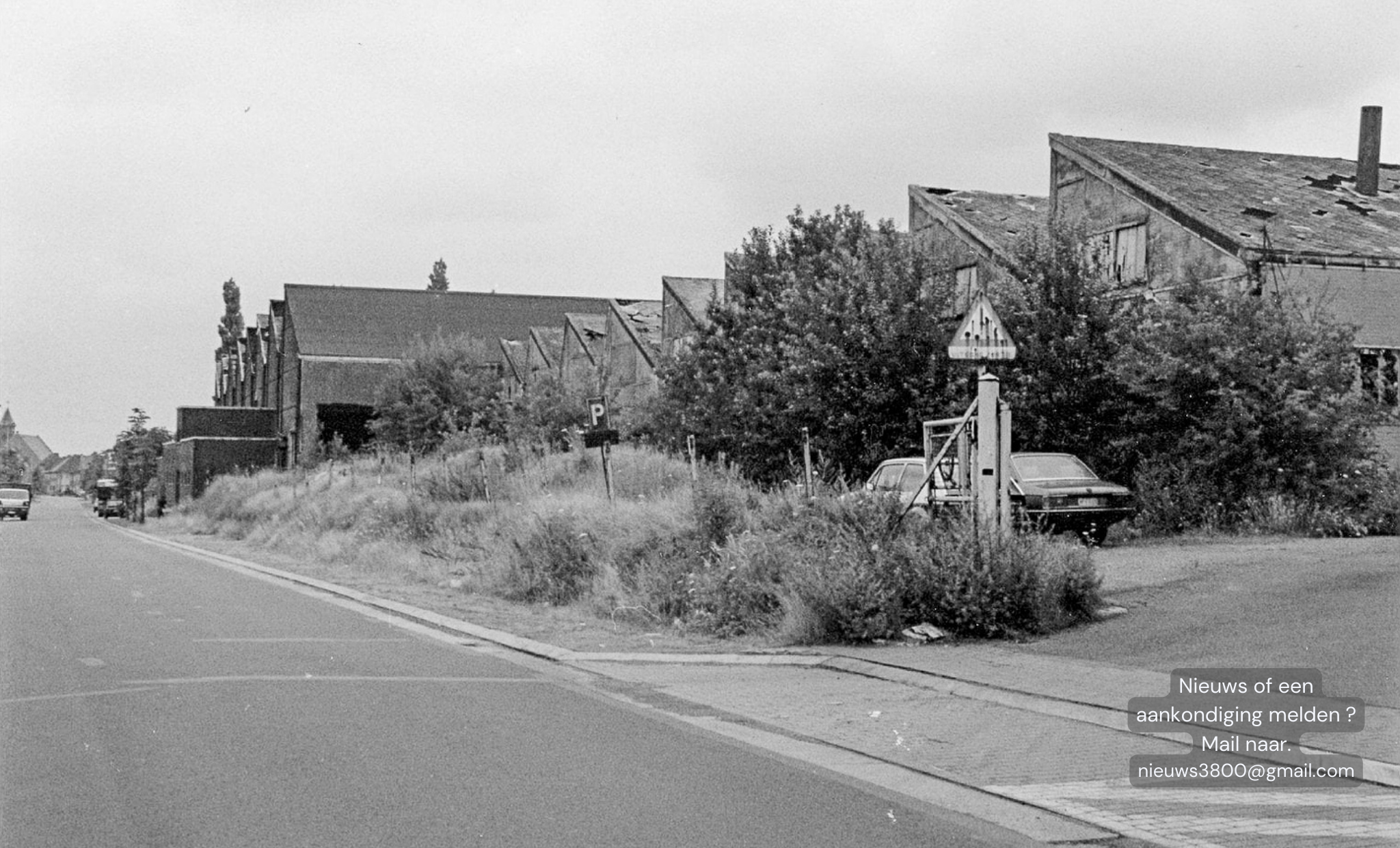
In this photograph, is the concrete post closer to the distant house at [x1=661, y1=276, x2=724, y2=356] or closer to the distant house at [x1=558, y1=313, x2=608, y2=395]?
the distant house at [x1=661, y1=276, x2=724, y2=356]

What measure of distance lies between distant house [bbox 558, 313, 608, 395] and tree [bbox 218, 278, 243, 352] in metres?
66.0

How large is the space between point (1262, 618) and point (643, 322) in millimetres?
43533

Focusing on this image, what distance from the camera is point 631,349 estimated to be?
53.4 metres

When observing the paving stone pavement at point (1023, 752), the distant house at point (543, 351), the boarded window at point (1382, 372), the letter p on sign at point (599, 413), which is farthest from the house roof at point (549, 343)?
the paving stone pavement at point (1023, 752)

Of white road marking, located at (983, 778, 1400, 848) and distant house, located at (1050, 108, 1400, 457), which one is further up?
distant house, located at (1050, 108, 1400, 457)

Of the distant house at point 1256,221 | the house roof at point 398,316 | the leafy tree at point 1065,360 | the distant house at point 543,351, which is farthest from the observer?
the house roof at point 398,316

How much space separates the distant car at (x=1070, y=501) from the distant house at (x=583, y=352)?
32.5 meters

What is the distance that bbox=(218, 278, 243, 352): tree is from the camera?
387 feet

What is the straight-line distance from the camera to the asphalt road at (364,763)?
20.4 feet

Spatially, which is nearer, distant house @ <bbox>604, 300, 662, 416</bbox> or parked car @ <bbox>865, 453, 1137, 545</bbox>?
parked car @ <bbox>865, 453, 1137, 545</bbox>

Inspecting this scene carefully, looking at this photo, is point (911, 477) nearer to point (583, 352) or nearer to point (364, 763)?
point (364, 763)

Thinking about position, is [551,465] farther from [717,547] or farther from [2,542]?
[2,542]

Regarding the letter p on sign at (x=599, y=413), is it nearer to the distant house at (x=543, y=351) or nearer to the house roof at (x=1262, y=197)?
the house roof at (x=1262, y=197)

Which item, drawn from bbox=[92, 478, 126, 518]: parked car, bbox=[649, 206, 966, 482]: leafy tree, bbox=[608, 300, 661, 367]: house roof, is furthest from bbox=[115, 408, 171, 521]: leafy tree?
bbox=[649, 206, 966, 482]: leafy tree
